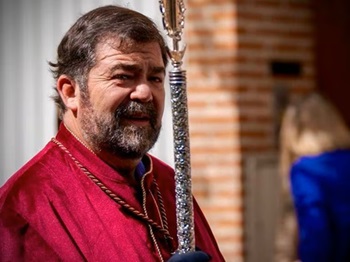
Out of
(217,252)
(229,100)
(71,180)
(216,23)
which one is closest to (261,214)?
(229,100)

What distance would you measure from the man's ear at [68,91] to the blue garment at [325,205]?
1373 mm

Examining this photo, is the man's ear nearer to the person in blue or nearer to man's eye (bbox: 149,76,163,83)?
man's eye (bbox: 149,76,163,83)

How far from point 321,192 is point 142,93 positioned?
56.7 inches

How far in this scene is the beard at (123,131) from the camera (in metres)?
3.16

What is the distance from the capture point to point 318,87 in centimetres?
643

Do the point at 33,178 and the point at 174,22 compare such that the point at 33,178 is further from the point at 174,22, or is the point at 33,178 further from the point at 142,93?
the point at 174,22

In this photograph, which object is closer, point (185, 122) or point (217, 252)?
point (185, 122)

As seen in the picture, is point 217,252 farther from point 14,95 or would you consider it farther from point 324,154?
point 14,95

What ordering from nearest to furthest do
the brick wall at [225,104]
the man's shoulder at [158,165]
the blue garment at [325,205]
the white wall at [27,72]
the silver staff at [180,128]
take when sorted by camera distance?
the silver staff at [180,128]
the man's shoulder at [158,165]
the blue garment at [325,205]
the brick wall at [225,104]
the white wall at [27,72]

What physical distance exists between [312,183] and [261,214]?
5.41 feet

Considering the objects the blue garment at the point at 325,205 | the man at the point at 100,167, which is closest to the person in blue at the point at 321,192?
the blue garment at the point at 325,205

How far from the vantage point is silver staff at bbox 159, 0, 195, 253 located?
3123 mm

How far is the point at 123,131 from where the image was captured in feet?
10.4

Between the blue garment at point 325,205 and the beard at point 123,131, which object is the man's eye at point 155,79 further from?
the blue garment at point 325,205
